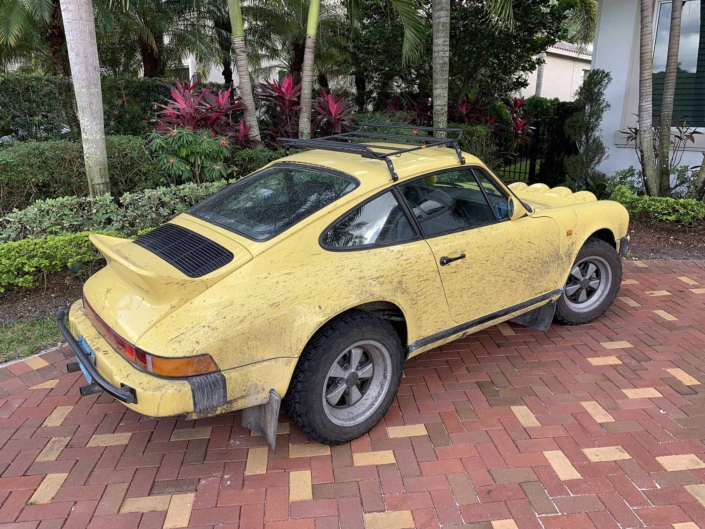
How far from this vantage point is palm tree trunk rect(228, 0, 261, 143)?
6.45 meters

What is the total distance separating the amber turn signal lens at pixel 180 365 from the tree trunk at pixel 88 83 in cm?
375

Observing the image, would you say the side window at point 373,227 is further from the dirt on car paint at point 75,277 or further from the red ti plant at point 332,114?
the red ti plant at point 332,114

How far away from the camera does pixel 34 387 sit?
356 cm

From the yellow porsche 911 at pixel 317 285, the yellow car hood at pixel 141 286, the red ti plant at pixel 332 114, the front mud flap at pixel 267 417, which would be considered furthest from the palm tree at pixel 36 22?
the front mud flap at pixel 267 417

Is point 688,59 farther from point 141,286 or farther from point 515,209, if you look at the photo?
point 141,286

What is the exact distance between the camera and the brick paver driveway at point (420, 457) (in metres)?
2.51

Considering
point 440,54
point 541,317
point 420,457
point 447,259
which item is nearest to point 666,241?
point 541,317

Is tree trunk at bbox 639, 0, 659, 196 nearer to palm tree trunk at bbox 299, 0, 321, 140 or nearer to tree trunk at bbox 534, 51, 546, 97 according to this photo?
palm tree trunk at bbox 299, 0, 321, 140

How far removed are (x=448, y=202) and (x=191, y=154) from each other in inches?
148

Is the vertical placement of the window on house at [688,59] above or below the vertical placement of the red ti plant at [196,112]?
above

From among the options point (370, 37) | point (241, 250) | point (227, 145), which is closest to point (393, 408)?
point (241, 250)

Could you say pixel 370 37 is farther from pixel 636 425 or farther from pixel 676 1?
pixel 636 425

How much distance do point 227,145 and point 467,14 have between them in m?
5.48

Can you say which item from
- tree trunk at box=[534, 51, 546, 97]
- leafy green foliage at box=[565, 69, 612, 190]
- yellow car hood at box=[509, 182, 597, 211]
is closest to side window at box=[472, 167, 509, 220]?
yellow car hood at box=[509, 182, 597, 211]
